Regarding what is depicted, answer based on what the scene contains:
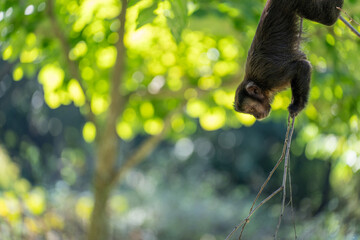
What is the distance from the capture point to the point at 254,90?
185cm

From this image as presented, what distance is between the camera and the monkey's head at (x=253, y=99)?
1836 millimetres

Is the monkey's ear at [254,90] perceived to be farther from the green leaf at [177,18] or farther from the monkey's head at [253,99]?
the green leaf at [177,18]

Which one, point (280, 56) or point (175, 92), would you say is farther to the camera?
point (175, 92)

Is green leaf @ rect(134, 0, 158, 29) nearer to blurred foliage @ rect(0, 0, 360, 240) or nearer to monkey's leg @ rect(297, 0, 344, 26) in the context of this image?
blurred foliage @ rect(0, 0, 360, 240)

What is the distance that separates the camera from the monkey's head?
1.84 meters

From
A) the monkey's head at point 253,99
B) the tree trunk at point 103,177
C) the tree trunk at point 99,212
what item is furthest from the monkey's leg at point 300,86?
the tree trunk at point 99,212

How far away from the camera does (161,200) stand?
356 inches

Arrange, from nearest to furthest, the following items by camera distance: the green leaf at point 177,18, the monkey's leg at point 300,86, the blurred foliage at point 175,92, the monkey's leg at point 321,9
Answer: the monkey's leg at point 321,9 → the monkey's leg at point 300,86 → the green leaf at point 177,18 → the blurred foliage at point 175,92

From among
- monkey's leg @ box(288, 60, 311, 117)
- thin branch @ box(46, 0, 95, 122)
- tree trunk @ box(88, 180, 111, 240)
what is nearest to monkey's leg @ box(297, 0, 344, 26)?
monkey's leg @ box(288, 60, 311, 117)

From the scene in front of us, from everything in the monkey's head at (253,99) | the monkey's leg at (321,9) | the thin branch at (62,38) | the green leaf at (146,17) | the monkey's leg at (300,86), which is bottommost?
the thin branch at (62,38)

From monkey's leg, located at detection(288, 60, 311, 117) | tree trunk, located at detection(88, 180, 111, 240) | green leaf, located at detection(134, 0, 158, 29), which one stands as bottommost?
tree trunk, located at detection(88, 180, 111, 240)

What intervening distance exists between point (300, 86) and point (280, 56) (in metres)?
0.14

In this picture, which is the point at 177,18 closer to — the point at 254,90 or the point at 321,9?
the point at 254,90

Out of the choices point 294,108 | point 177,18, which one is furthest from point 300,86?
point 177,18
